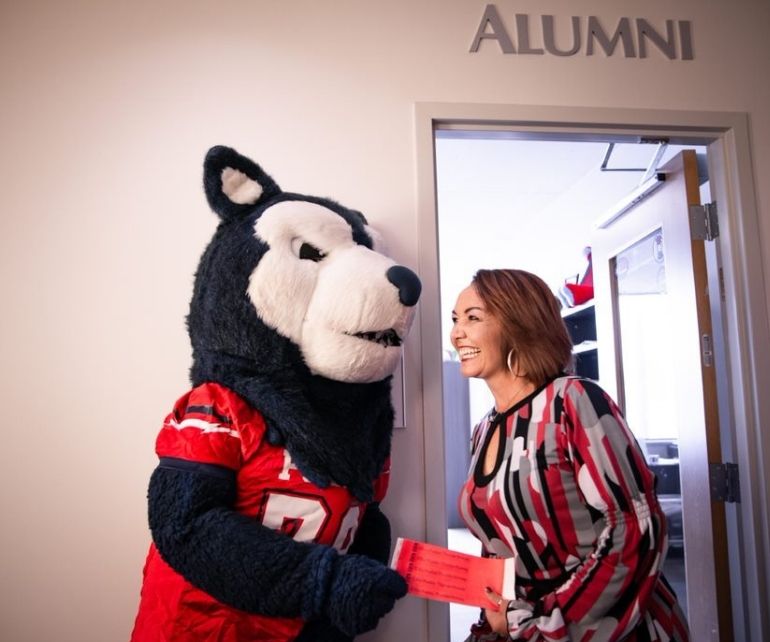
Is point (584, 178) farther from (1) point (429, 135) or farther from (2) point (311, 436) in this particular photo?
(2) point (311, 436)

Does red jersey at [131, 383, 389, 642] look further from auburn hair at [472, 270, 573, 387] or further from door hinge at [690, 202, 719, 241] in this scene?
door hinge at [690, 202, 719, 241]

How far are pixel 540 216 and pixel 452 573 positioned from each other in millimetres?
3838

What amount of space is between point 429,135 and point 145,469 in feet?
3.84

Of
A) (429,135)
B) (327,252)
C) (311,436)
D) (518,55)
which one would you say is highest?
(518,55)

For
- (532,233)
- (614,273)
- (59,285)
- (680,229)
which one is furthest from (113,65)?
(532,233)

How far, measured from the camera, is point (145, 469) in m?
1.40

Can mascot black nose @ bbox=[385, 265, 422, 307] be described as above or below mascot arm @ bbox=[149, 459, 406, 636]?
A: above

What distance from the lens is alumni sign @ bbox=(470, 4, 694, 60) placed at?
162 cm

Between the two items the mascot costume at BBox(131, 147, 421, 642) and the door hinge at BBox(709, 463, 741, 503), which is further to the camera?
the door hinge at BBox(709, 463, 741, 503)

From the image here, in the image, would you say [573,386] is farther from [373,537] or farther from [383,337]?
[373,537]

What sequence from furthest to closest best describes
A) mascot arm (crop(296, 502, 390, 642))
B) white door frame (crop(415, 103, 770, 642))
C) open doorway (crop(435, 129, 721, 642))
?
open doorway (crop(435, 129, 721, 642)) → white door frame (crop(415, 103, 770, 642)) → mascot arm (crop(296, 502, 390, 642))

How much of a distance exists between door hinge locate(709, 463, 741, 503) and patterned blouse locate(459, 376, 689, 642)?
614 millimetres

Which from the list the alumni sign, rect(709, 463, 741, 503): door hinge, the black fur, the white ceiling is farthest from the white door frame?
the white ceiling

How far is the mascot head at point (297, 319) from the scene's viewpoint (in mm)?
984
